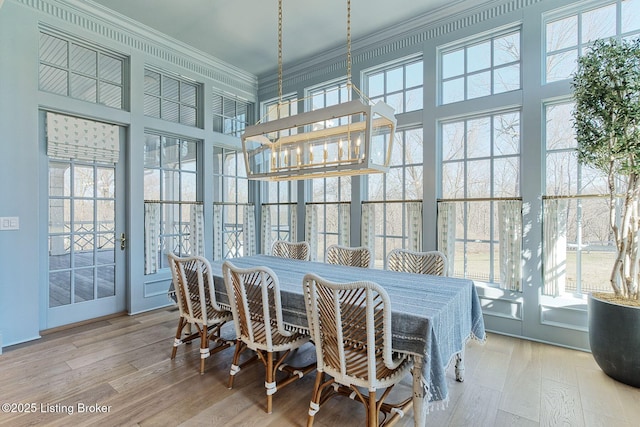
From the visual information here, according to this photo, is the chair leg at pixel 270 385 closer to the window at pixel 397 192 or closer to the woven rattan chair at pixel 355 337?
the woven rattan chair at pixel 355 337

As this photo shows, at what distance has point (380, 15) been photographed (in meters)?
3.72

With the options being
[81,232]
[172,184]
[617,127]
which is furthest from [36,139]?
[617,127]

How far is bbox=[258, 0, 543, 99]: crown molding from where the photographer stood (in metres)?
3.42

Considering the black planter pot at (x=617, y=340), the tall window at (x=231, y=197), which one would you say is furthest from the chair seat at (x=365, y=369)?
the tall window at (x=231, y=197)

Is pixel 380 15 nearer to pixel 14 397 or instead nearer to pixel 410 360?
pixel 410 360

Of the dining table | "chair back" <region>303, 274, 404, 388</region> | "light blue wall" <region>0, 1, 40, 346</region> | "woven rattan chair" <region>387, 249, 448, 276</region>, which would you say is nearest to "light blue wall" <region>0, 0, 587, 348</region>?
"light blue wall" <region>0, 1, 40, 346</region>

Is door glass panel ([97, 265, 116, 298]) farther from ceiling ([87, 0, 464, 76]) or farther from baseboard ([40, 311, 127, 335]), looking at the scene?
ceiling ([87, 0, 464, 76])

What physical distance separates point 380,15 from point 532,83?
1.84 meters

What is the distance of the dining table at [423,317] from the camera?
5.36 ft

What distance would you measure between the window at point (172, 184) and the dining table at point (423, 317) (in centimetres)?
187

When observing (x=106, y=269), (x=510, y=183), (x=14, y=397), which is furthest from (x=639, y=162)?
(x=106, y=269)

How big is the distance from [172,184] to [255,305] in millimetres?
2920

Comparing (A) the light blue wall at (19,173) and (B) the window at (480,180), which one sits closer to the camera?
(A) the light blue wall at (19,173)

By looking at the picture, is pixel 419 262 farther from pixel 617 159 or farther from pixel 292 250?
pixel 617 159
